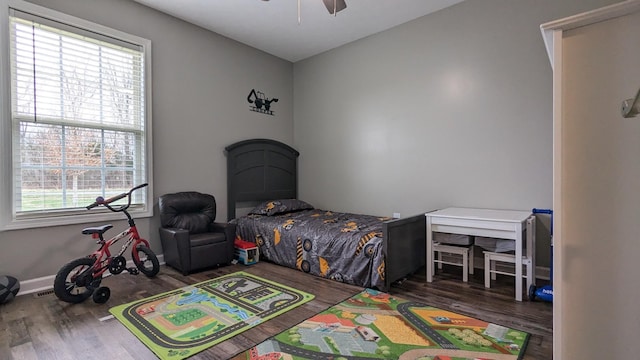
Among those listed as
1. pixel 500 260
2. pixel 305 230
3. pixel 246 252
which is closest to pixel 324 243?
pixel 305 230

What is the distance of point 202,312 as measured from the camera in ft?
8.04

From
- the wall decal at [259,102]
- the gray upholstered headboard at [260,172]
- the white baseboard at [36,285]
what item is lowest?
the white baseboard at [36,285]

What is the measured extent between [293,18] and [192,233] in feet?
9.46

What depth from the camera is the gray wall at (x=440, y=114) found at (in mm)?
3133

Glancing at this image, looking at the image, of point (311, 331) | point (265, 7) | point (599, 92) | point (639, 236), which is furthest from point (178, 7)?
point (639, 236)

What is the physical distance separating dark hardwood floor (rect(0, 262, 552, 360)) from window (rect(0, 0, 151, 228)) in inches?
36.4

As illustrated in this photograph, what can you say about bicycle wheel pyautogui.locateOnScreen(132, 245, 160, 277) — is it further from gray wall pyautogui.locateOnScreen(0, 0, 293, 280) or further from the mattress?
the mattress

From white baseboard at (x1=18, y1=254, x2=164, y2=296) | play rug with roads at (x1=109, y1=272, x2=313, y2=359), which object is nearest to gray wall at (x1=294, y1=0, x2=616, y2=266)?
play rug with roads at (x1=109, y1=272, x2=313, y2=359)

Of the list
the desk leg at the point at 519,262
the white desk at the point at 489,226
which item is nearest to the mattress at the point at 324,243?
the white desk at the point at 489,226

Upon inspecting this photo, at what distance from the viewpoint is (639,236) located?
1.04 m

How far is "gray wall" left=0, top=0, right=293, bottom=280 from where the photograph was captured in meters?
3.02

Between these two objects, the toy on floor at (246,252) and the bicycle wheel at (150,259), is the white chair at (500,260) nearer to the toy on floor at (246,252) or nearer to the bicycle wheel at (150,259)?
the toy on floor at (246,252)

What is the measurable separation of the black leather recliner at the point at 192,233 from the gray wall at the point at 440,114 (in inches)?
70.3

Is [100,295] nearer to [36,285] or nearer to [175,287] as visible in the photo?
[175,287]
